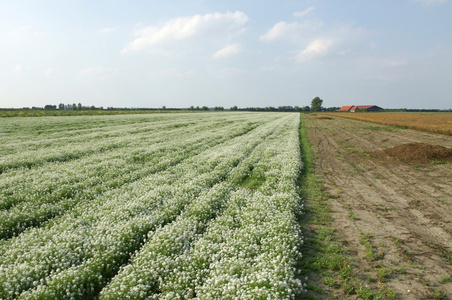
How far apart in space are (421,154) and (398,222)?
14339 mm

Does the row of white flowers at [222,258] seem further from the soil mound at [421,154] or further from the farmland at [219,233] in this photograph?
the soil mound at [421,154]

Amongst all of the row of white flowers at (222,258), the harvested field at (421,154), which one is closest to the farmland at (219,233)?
the row of white flowers at (222,258)

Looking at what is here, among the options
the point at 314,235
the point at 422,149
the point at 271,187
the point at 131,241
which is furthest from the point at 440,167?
the point at 131,241

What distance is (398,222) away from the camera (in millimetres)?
8930

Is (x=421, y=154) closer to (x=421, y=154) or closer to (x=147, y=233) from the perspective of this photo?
(x=421, y=154)

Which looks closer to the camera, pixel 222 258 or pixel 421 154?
pixel 222 258

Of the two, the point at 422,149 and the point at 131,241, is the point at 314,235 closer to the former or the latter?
the point at 131,241

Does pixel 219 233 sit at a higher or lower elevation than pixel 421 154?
lower

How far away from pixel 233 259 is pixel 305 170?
11.4 meters

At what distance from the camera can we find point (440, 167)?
16.8 m

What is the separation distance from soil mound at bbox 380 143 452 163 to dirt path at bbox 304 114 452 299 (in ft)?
5.30

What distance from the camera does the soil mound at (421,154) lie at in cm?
1875

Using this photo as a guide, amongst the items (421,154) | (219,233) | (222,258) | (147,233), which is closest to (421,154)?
(421,154)

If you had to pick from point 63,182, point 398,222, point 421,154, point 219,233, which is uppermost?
point 421,154
